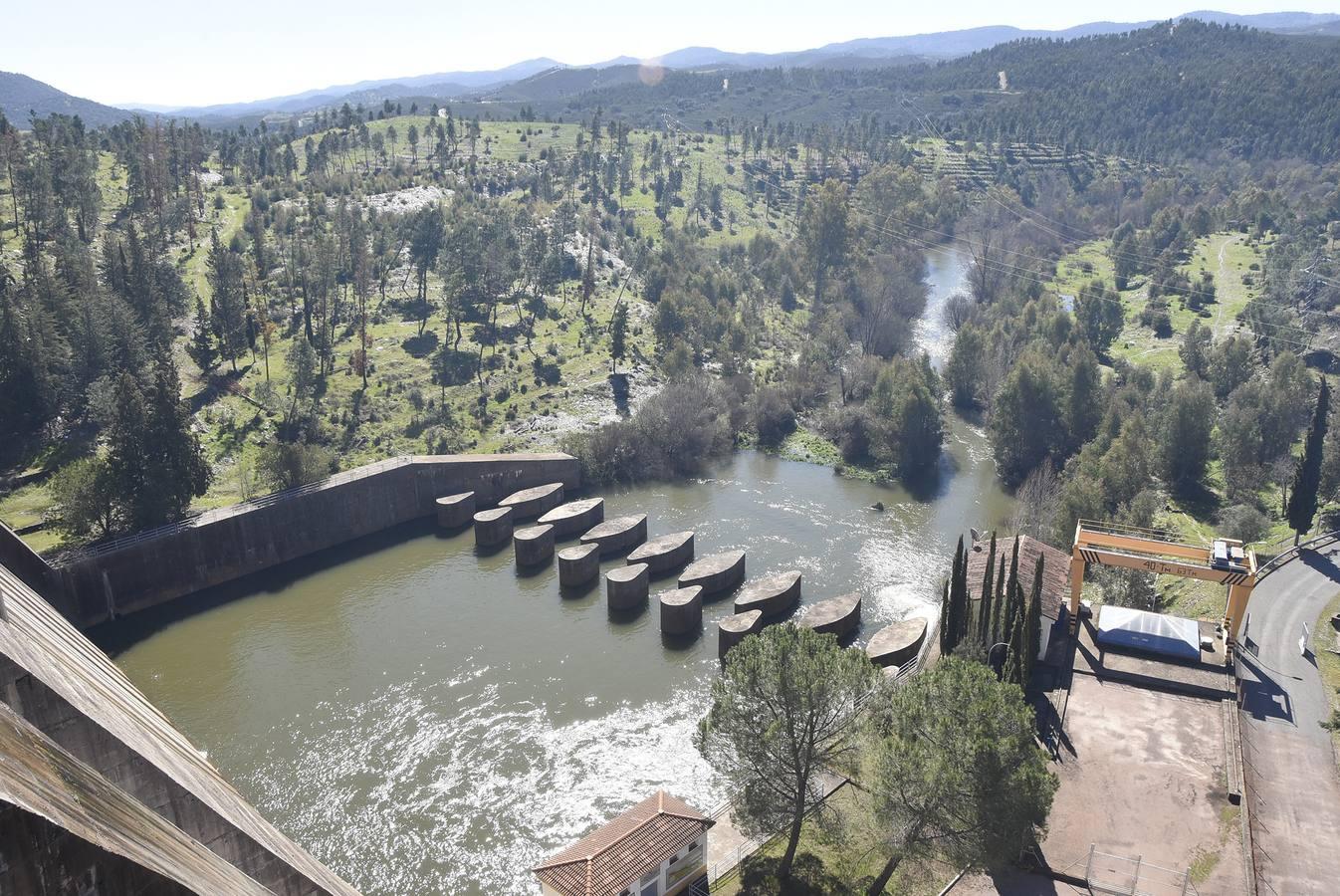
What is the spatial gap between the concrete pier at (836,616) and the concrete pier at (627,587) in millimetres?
9847

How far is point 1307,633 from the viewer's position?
154 feet

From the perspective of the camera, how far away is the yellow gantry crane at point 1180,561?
145 ft

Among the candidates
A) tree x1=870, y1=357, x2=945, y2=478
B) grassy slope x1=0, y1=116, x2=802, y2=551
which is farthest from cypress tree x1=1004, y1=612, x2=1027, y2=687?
grassy slope x1=0, y1=116, x2=802, y2=551

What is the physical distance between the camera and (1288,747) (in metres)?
38.9

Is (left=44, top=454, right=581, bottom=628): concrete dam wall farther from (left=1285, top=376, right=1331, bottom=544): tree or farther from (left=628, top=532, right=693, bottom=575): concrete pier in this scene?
(left=1285, top=376, right=1331, bottom=544): tree

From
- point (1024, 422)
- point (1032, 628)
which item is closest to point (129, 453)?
point (1032, 628)

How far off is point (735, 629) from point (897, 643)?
8331 millimetres

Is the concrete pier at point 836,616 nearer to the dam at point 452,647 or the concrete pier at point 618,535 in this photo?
→ the dam at point 452,647

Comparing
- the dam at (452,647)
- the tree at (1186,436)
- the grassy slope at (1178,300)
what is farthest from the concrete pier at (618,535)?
the grassy slope at (1178,300)

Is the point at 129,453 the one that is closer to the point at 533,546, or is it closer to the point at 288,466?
the point at 288,466

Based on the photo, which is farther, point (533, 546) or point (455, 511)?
point (455, 511)

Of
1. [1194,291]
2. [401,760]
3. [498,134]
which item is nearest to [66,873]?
[401,760]

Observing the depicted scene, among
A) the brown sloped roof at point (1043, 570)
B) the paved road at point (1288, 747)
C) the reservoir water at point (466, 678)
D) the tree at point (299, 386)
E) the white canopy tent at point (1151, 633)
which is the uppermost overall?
the tree at point (299, 386)

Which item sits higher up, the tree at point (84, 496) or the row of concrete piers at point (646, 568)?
the tree at point (84, 496)
